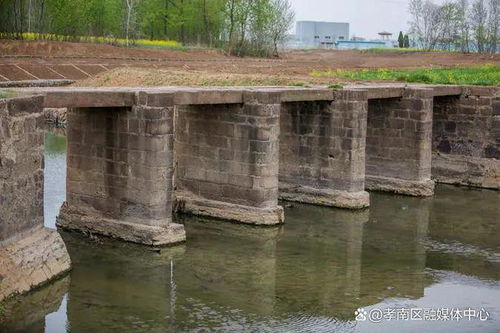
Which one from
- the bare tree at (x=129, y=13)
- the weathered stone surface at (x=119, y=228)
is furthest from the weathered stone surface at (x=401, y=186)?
the bare tree at (x=129, y=13)

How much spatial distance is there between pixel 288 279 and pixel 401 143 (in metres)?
10.4

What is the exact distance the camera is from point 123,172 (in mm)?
18172

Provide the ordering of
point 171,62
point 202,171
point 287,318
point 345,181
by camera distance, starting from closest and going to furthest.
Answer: point 287,318, point 202,171, point 345,181, point 171,62

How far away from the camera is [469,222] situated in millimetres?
22547

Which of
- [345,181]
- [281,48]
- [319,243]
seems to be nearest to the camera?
[319,243]

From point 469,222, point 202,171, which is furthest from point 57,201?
point 469,222

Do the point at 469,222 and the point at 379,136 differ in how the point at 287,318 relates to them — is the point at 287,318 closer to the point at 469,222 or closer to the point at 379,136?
the point at 469,222

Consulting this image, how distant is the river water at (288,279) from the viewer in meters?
13.8

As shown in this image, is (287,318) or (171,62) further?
(171,62)

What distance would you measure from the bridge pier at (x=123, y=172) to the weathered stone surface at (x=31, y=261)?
8.17 feet

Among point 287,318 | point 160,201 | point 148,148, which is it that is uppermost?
point 148,148

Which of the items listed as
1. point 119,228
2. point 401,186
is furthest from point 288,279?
point 401,186

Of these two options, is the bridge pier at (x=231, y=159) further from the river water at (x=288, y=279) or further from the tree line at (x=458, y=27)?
the tree line at (x=458, y=27)

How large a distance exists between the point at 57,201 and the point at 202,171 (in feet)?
12.6
